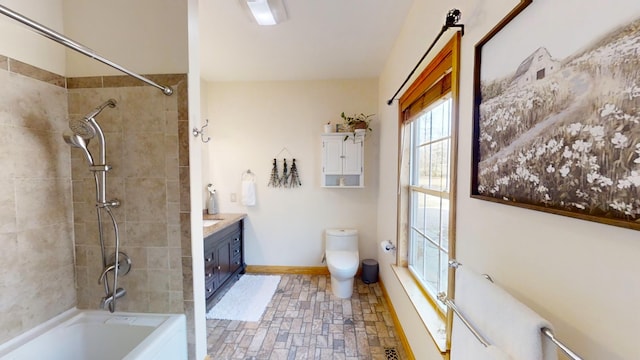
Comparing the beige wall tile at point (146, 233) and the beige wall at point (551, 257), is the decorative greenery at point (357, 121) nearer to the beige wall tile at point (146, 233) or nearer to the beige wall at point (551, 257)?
the beige wall at point (551, 257)

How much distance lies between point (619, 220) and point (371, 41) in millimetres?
2346

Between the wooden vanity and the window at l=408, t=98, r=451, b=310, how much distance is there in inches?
74.6

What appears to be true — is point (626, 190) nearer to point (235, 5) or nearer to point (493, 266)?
point (493, 266)

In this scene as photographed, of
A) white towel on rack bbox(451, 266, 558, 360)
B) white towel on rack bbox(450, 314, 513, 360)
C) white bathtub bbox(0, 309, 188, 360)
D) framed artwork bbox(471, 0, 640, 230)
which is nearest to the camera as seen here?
framed artwork bbox(471, 0, 640, 230)

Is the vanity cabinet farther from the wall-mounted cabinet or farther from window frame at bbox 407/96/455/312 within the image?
window frame at bbox 407/96/455/312

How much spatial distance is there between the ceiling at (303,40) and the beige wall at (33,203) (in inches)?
48.0

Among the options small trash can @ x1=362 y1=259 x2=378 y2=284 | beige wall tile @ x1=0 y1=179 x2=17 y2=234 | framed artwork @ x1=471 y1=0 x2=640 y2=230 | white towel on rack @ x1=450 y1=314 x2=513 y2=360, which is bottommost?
small trash can @ x1=362 y1=259 x2=378 y2=284

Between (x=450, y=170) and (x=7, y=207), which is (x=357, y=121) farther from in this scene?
(x=7, y=207)

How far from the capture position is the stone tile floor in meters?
1.97

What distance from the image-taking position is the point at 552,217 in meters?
0.69

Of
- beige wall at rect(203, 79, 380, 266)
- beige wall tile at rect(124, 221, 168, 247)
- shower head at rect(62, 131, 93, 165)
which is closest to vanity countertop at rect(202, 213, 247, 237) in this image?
beige wall at rect(203, 79, 380, 266)

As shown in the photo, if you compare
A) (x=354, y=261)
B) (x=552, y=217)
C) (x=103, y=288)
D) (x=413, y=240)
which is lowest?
(x=354, y=261)

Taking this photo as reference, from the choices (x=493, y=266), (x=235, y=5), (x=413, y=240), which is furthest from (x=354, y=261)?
(x=235, y=5)

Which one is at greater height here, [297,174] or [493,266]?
[297,174]
